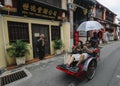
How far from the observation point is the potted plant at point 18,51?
5203 millimetres

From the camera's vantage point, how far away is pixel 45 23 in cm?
731

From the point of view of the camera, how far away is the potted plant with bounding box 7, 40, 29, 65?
520 cm

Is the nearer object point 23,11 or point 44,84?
point 44,84

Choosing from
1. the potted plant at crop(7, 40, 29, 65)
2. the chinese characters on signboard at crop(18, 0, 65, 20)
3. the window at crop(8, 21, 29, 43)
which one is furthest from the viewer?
the chinese characters on signboard at crop(18, 0, 65, 20)

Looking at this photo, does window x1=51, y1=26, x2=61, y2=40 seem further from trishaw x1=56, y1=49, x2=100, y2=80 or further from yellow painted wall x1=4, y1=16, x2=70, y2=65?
trishaw x1=56, y1=49, x2=100, y2=80

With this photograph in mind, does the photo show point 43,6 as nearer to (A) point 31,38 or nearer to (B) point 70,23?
(A) point 31,38

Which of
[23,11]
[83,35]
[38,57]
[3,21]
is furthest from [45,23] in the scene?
[83,35]

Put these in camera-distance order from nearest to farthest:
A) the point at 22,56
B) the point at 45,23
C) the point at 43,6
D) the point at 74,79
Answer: the point at 74,79
the point at 22,56
the point at 43,6
the point at 45,23

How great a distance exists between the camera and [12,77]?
4.23 metres

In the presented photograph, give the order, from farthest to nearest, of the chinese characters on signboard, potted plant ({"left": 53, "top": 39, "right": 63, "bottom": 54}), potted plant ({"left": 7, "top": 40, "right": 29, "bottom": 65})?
potted plant ({"left": 53, "top": 39, "right": 63, "bottom": 54})
the chinese characters on signboard
potted plant ({"left": 7, "top": 40, "right": 29, "bottom": 65})

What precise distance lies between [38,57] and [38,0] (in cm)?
364

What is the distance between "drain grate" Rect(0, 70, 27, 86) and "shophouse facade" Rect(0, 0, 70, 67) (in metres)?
1.07

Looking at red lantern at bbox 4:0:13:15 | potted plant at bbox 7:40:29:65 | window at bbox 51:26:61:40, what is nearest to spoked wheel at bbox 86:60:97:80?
potted plant at bbox 7:40:29:65

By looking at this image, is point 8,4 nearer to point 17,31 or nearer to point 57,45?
point 17,31
